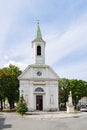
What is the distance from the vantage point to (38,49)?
49.9 metres

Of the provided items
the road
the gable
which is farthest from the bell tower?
the road

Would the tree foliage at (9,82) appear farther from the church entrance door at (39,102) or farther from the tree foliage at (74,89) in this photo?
the tree foliage at (74,89)

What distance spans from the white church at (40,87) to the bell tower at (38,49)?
0.75m

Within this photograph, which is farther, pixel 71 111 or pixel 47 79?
pixel 47 79

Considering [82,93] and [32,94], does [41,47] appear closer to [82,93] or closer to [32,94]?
[32,94]

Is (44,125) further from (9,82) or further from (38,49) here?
(9,82)

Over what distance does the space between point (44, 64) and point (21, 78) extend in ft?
15.8

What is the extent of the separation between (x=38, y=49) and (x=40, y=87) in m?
6.90

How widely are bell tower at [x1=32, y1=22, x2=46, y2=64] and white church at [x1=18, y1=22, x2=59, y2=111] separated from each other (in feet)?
2.46

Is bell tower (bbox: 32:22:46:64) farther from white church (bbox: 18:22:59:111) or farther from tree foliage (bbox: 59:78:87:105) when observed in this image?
tree foliage (bbox: 59:78:87:105)

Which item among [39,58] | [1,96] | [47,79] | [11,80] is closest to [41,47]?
[39,58]

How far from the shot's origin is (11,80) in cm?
5419

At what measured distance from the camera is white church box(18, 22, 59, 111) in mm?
47281

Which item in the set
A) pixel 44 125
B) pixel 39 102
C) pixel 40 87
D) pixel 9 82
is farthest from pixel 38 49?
pixel 44 125
